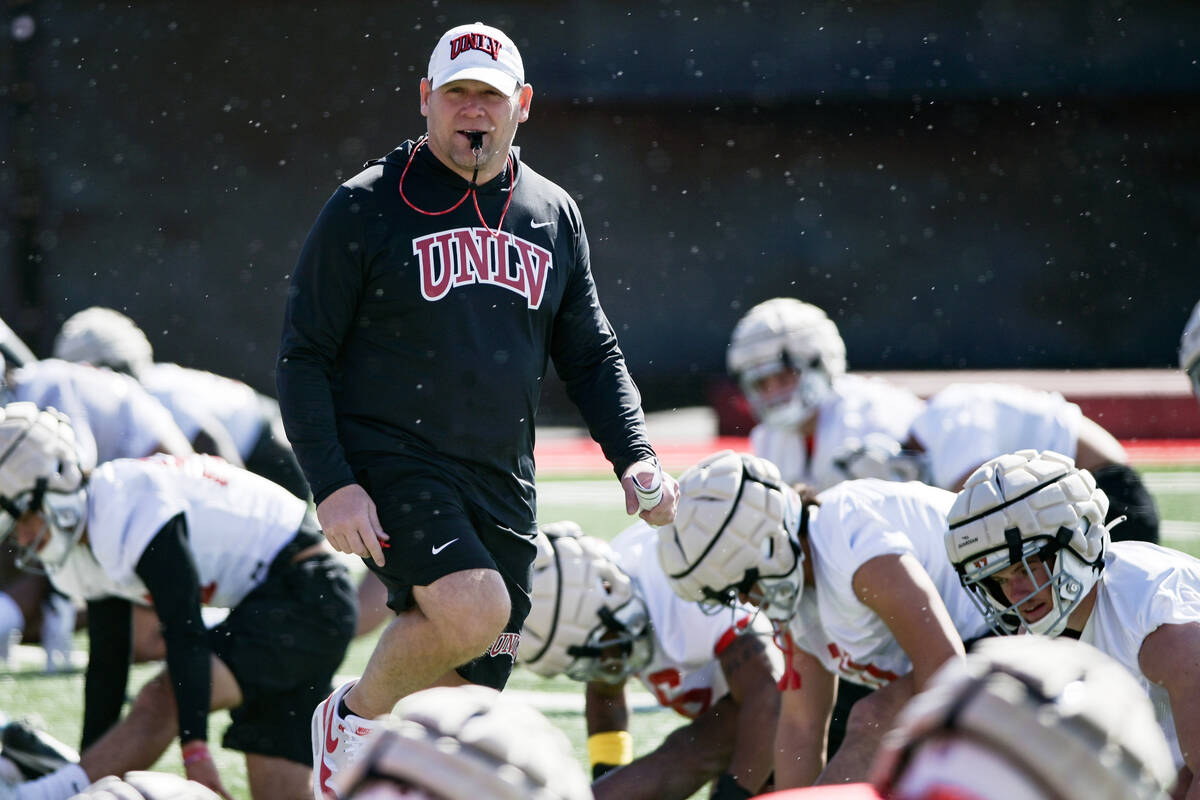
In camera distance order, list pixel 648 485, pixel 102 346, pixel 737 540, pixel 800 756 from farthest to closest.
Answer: pixel 102 346, pixel 800 756, pixel 737 540, pixel 648 485

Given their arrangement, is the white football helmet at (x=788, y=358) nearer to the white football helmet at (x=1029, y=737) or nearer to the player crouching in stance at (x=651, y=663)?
the player crouching in stance at (x=651, y=663)

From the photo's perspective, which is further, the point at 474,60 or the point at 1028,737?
→ the point at 474,60

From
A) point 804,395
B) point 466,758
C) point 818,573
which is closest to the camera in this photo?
point 466,758

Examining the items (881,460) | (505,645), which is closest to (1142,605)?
(505,645)

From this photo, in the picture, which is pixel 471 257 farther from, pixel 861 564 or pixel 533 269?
pixel 861 564

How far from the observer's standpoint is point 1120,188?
69.2 ft

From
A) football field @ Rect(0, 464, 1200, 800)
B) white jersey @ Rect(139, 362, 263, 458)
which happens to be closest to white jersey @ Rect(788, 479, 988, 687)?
football field @ Rect(0, 464, 1200, 800)

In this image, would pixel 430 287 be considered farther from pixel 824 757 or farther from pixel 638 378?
A: pixel 638 378

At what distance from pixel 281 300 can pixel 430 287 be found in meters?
17.4

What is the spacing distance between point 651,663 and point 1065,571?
172 cm

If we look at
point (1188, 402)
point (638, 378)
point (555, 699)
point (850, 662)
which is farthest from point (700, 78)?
point (850, 662)

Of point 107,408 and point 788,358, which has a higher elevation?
point 788,358

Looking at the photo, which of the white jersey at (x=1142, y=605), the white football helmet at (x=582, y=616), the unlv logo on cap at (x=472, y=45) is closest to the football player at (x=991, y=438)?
the white football helmet at (x=582, y=616)

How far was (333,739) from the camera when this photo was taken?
136 inches
